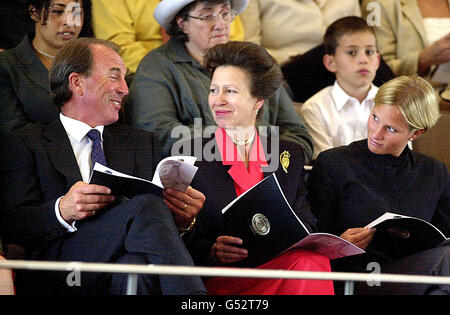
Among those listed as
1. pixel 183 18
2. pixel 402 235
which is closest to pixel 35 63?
pixel 183 18

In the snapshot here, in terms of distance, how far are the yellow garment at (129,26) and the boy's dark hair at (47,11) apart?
6cm

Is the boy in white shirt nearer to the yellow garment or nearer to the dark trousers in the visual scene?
the yellow garment

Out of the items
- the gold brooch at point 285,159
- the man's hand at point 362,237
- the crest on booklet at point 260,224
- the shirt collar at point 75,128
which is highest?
the shirt collar at point 75,128

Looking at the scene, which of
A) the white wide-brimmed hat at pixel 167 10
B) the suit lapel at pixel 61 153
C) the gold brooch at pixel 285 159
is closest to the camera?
the suit lapel at pixel 61 153

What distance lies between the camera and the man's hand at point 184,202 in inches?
87.0

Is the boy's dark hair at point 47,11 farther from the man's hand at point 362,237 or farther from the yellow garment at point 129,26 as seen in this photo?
the man's hand at point 362,237

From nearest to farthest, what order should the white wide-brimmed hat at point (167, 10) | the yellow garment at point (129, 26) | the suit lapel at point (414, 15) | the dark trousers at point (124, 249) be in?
the dark trousers at point (124, 249) → the white wide-brimmed hat at point (167, 10) → the yellow garment at point (129, 26) → the suit lapel at point (414, 15)

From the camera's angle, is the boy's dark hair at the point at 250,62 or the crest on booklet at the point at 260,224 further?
the boy's dark hair at the point at 250,62

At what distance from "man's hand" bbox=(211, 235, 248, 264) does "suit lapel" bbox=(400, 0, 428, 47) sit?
2209 mm

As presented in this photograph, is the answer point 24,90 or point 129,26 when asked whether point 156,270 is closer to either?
point 24,90

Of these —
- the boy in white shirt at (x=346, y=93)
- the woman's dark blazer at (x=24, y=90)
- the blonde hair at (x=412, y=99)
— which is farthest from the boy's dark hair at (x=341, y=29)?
the woman's dark blazer at (x=24, y=90)

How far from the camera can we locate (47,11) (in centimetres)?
292

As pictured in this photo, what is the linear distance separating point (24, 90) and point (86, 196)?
896mm

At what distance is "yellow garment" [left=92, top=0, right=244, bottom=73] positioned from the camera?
326cm
